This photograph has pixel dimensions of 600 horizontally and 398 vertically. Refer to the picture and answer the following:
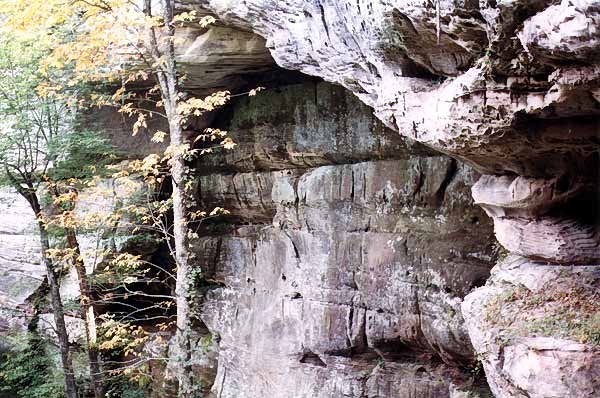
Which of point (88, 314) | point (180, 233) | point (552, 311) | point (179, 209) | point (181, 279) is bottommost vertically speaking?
point (88, 314)

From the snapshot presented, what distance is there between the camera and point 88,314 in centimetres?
1452

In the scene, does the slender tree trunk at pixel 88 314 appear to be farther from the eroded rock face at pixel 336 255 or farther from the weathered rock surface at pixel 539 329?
the weathered rock surface at pixel 539 329

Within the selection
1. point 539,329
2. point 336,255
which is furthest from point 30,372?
point 539,329

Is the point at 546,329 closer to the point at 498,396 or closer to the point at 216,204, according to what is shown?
the point at 498,396

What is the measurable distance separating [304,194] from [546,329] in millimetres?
8620

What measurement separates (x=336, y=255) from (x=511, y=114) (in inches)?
309

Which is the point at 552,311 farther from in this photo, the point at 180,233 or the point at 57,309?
the point at 57,309

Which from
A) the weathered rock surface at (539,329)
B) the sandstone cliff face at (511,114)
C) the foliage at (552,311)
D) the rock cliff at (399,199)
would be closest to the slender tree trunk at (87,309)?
the rock cliff at (399,199)

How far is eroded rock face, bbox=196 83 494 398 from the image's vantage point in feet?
38.0

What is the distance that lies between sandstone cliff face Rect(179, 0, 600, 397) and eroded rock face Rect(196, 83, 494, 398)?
307cm

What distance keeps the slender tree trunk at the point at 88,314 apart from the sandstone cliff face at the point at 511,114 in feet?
26.1

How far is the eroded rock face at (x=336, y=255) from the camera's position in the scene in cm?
1159

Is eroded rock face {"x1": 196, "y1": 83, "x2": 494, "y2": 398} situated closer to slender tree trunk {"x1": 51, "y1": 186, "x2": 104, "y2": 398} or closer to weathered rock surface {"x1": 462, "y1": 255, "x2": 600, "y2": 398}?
weathered rock surface {"x1": 462, "y1": 255, "x2": 600, "y2": 398}

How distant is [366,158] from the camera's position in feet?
44.8
